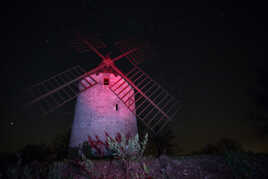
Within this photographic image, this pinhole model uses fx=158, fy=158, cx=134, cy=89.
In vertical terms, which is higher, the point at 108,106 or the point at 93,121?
the point at 108,106

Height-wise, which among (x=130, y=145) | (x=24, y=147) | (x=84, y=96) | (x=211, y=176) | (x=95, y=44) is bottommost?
(x=211, y=176)

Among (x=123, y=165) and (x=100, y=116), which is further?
(x=100, y=116)

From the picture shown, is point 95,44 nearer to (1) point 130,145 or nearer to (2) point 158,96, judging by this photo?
(2) point 158,96

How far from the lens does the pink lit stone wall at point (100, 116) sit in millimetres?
9445

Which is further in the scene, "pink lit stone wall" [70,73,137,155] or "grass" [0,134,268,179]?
"pink lit stone wall" [70,73,137,155]

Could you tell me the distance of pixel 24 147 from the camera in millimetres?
13477

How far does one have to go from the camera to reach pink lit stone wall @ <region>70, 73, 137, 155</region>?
9.45 metres

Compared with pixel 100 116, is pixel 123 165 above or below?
below

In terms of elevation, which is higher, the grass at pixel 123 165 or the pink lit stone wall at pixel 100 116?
the pink lit stone wall at pixel 100 116

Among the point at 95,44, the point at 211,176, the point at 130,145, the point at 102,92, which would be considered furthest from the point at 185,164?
the point at 95,44

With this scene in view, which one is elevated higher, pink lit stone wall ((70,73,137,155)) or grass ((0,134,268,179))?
pink lit stone wall ((70,73,137,155))

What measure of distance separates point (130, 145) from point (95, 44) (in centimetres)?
909

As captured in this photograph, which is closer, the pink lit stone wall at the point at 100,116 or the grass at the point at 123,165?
the grass at the point at 123,165

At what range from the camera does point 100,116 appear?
9703 mm
